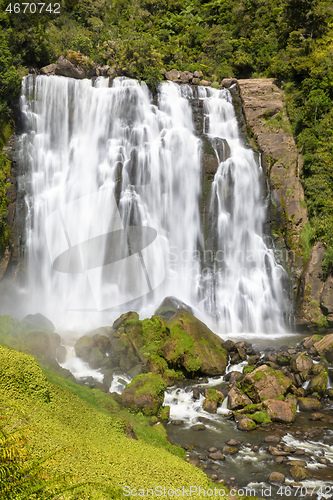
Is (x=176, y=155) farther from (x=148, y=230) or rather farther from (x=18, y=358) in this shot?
(x=18, y=358)

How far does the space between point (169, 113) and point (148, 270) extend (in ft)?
38.7

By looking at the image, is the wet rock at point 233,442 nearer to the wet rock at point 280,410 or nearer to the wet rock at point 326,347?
the wet rock at point 280,410

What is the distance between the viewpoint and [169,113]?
27.5 meters

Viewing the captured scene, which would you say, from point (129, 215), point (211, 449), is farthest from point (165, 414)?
point (129, 215)

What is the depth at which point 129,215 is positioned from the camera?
77.4 feet

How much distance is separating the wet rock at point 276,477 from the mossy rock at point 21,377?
5179 millimetres

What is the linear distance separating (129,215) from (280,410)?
15.2 m

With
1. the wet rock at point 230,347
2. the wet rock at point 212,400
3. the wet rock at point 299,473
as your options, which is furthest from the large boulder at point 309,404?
the wet rock at point 230,347

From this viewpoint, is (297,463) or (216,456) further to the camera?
(216,456)

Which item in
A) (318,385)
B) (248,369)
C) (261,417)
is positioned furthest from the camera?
(248,369)

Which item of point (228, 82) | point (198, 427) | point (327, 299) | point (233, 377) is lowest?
point (198, 427)

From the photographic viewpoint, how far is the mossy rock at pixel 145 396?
10.9 meters

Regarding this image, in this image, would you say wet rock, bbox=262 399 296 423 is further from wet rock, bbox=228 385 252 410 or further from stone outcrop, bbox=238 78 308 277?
stone outcrop, bbox=238 78 308 277

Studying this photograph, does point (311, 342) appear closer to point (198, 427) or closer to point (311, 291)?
point (311, 291)
